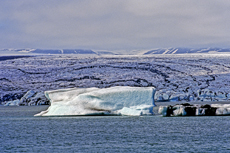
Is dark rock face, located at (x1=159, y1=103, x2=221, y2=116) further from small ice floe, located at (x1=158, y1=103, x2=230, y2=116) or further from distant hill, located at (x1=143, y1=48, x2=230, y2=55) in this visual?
distant hill, located at (x1=143, y1=48, x2=230, y2=55)

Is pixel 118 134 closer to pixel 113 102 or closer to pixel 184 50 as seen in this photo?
pixel 113 102

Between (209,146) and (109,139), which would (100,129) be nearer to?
(109,139)

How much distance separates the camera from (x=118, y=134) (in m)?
16.2

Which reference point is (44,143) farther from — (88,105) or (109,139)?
(88,105)

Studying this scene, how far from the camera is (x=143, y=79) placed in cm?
5931

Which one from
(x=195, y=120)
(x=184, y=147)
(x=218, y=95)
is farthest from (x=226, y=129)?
(x=218, y=95)

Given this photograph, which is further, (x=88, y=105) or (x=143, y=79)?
(x=143, y=79)

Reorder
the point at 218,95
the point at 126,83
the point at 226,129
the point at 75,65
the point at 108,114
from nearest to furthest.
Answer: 1. the point at 226,129
2. the point at 108,114
3. the point at 218,95
4. the point at 126,83
5. the point at 75,65

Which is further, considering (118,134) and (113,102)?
(113,102)

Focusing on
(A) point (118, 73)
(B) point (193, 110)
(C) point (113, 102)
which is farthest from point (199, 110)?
(A) point (118, 73)

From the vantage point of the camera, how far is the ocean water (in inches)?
513

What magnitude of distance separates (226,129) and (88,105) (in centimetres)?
763

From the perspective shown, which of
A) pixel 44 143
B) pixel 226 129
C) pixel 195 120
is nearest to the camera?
pixel 44 143

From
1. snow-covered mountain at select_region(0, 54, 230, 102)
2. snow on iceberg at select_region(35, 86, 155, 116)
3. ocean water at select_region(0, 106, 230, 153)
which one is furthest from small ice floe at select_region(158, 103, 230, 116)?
snow-covered mountain at select_region(0, 54, 230, 102)
